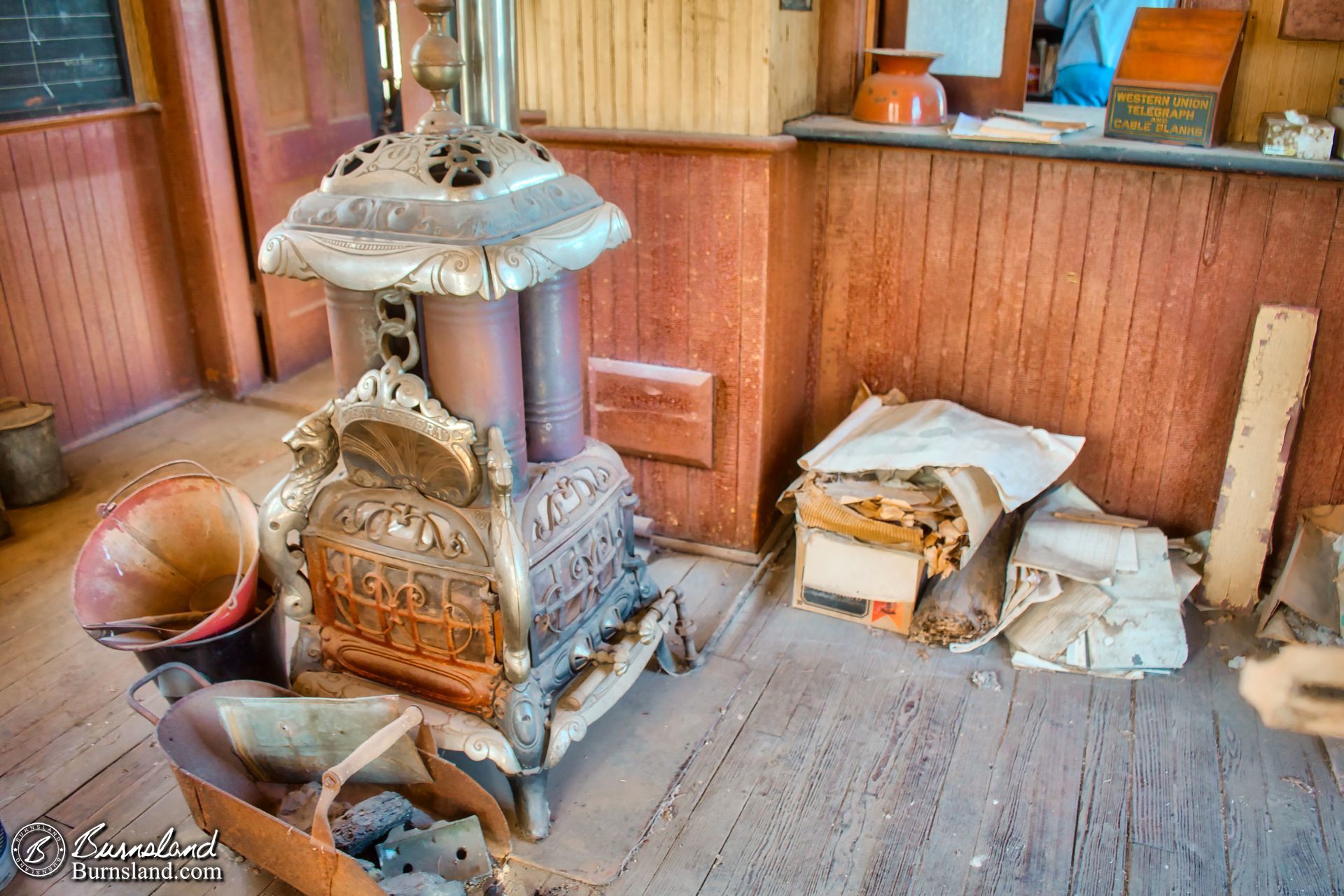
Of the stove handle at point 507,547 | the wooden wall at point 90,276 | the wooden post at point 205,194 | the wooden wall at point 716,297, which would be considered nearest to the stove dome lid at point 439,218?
the stove handle at point 507,547

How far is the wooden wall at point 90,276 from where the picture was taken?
359 centimetres

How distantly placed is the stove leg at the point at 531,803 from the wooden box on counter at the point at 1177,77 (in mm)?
2089

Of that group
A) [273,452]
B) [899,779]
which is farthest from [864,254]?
[273,452]

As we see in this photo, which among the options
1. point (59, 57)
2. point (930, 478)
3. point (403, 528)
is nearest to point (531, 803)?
point (403, 528)

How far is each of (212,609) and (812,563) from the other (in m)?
1.51

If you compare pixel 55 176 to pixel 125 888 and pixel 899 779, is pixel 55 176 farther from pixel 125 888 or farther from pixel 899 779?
pixel 899 779

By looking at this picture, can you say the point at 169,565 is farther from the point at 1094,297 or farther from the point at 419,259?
the point at 1094,297

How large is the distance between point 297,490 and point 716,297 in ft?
4.09

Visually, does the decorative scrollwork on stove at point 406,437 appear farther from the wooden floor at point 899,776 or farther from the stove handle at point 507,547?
the wooden floor at point 899,776

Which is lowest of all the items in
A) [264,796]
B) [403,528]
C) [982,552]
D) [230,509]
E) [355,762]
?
[264,796]

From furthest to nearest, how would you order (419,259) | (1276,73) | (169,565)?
1. (1276,73)
2. (169,565)
3. (419,259)

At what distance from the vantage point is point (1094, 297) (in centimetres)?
288

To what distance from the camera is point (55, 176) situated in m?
3.65

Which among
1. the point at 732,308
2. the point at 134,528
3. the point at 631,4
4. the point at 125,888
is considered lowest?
A: the point at 125,888
